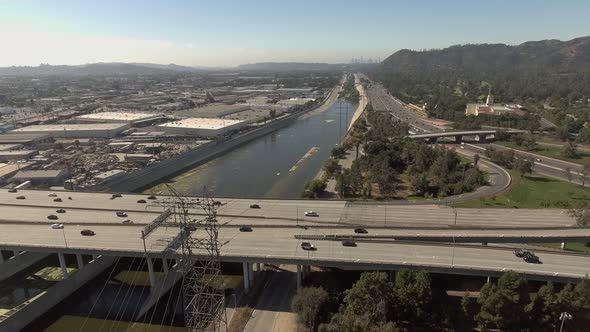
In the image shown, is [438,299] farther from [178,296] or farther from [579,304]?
[178,296]

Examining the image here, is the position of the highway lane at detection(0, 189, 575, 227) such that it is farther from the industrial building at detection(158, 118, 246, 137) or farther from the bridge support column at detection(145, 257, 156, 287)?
the industrial building at detection(158, 118, 246, 137)

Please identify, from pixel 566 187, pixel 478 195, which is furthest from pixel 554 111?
pixel 478 195

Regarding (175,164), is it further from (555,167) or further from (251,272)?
(555,167)

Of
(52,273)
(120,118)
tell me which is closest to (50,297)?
(52,273)

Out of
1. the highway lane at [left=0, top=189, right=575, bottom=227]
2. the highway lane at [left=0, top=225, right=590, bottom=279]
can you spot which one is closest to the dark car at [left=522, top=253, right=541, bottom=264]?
the highway lane at [left=0, top=225, right=590, bottom=279]

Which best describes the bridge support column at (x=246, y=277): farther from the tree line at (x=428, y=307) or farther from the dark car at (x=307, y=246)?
the tree line at (x=428, y=307)

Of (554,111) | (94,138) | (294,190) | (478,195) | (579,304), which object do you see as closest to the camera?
(579,304)
